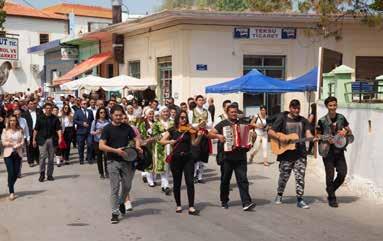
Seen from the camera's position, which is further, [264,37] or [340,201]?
[264,37]

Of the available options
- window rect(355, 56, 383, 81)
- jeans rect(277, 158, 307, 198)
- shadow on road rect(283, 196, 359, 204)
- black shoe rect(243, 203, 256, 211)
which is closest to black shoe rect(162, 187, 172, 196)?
black shoe rect(243, 203, 256, 211)

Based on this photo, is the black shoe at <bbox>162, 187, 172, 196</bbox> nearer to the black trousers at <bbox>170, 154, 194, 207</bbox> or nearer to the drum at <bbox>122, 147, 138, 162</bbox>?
the black trousers at <bbox>170, 154, 194, 207</bbox>

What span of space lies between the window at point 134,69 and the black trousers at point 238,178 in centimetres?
1908

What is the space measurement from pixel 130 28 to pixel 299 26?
778 cm

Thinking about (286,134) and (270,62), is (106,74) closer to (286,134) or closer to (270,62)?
(270,62)

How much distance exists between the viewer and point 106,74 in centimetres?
3253

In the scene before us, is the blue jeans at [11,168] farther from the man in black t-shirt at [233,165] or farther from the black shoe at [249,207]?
the black shoe at [249,207]

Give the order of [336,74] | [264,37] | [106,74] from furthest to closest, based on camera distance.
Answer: [106,74] < [264,37] < [336,74]

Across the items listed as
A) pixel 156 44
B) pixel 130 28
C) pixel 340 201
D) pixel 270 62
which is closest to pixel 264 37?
pixel 270 62

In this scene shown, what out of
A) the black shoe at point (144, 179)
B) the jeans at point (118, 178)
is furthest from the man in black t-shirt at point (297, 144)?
the black shoe at point (144, 179)

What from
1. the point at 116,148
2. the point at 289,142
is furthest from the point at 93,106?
the point at 289,142

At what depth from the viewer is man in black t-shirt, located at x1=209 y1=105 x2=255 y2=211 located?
9492 millimetres

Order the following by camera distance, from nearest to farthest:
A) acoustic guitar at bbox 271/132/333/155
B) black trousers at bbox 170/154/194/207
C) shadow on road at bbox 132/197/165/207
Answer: black trousers at bbox 170/154/194/207, acoustic guitar at bbox 271/132/333/155, shadow on road at bbox 132/197/165/207

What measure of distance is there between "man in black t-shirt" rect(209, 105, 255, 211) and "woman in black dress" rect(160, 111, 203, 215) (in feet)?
1.28
